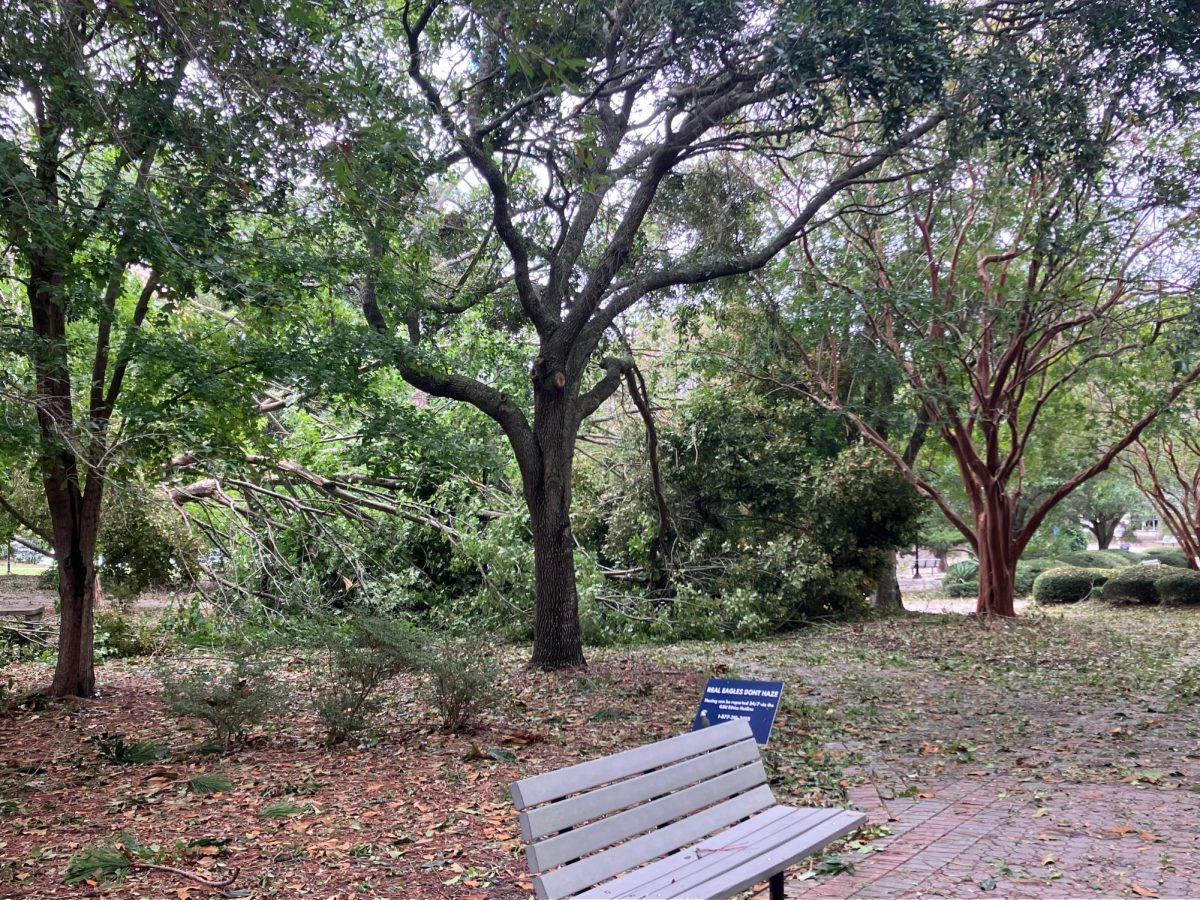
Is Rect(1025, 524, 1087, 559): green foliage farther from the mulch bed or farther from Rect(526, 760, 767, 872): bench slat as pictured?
Rect(526, 760, 767, 872): bench slat

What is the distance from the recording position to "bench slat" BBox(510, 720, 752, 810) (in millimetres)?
3059

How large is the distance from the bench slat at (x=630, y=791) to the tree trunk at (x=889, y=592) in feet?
55.1

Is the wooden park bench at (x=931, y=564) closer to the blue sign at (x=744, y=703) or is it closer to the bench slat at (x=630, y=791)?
the blue sign at (x=744, y=703)

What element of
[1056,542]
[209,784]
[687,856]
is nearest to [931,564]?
[1056,542]

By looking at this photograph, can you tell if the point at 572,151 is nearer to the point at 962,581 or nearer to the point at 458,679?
the point at 458,679

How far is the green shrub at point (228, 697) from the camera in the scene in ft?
24.0

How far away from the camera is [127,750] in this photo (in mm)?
7379

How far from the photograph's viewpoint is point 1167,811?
17.8ft

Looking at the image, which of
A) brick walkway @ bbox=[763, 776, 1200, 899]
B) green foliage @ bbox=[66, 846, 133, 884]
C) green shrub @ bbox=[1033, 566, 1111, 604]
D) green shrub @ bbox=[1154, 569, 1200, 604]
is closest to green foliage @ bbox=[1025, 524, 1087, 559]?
green shrub @ bbox=[1033, 566, 1111, 604]

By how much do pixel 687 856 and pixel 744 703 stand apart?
196 centimetres

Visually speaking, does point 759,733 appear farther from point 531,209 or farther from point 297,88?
point 531,209

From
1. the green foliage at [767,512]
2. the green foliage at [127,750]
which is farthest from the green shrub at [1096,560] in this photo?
the green foliage at [127,750]

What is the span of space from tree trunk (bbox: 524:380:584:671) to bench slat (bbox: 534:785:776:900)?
6831 mm

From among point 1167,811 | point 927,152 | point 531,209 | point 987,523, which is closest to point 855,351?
point 927,152
